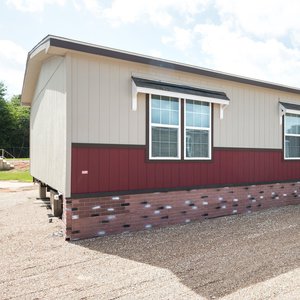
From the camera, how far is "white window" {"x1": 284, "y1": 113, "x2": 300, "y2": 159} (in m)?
8.77

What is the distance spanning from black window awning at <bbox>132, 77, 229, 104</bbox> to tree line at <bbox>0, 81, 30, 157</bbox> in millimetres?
37569

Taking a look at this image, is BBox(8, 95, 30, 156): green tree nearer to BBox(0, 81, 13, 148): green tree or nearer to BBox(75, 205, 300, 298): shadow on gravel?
BBox(0, 81, 13, 148): green tree

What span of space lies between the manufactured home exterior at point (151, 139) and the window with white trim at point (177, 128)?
0.08 feet

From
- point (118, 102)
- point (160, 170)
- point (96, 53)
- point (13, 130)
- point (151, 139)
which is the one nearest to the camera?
point (96, 53)

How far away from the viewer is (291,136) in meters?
8.89

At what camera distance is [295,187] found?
8.91 metres

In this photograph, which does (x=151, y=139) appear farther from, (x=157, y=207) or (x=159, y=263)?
(x=159, y=263)

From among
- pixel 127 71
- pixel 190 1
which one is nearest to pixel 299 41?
pixel 190 1

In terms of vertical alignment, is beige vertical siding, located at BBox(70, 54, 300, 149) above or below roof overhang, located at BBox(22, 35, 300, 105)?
below

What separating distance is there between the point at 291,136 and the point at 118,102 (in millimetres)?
5869

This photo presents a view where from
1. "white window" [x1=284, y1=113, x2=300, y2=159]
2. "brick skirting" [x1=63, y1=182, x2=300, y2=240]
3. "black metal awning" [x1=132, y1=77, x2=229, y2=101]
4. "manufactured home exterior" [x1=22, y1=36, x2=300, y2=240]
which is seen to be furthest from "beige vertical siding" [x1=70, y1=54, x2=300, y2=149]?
"white window" [x1=284, y1=113, x2=300, y2=159]

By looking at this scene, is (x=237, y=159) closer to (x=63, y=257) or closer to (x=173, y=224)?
(x=173, y=224)

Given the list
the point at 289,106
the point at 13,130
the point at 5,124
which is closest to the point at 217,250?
the point at 289,106

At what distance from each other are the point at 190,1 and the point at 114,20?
2.25 metres
